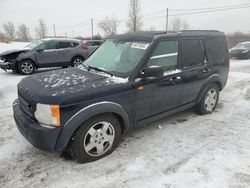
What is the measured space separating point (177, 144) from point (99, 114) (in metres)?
1.44

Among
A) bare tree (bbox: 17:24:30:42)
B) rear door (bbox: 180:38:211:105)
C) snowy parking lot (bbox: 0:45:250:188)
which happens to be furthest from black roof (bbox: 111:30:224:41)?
bare tree (bbox: 17:24:30:42)

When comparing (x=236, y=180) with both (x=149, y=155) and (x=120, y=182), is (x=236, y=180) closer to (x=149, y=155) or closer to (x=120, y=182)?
(x=149, y=155)

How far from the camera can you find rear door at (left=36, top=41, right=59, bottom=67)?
33.1ft

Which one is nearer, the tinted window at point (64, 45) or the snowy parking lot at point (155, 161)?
the snowy parking lot at point (155, 161)

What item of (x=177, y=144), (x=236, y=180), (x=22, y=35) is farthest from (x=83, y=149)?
(x=22, y=35)

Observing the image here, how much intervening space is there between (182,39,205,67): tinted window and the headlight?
2.48 m

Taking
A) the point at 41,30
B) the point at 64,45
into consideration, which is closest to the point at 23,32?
the point at 41,30

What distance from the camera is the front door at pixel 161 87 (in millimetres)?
3586

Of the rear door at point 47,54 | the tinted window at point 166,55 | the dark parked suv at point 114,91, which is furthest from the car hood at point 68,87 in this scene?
the rear door at point 47,54

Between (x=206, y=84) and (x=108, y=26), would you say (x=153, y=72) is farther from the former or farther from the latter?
(x=108, y=26)

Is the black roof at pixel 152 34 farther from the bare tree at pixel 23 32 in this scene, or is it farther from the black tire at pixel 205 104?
the bare tree at pixel 23 32

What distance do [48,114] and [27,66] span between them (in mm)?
7865

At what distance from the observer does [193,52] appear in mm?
4355

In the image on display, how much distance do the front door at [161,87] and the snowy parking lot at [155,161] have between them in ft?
1.72
